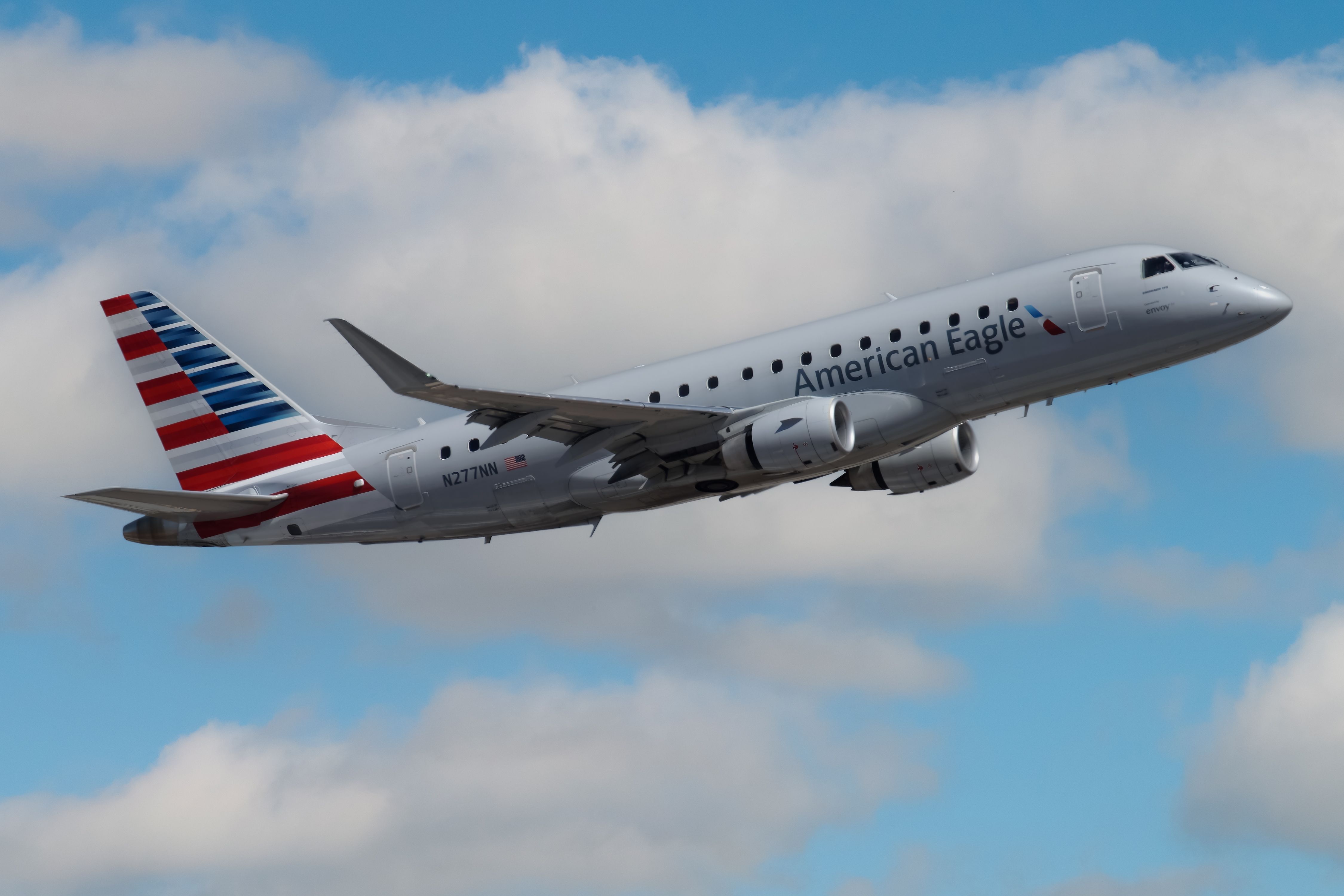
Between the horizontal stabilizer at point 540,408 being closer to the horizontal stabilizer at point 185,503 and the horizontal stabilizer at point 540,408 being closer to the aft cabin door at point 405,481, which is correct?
the aft cabin door at point 405,481

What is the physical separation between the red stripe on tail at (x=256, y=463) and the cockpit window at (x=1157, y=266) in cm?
2663

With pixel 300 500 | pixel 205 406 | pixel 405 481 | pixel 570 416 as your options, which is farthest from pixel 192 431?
pixel 570 416

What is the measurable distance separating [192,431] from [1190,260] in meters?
33.9

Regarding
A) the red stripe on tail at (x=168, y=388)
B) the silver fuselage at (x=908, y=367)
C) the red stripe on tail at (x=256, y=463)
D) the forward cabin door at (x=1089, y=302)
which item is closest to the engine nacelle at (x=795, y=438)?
the silver fuselage at (x=908, y=367)

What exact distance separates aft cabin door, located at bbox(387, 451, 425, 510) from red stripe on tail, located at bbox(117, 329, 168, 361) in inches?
468

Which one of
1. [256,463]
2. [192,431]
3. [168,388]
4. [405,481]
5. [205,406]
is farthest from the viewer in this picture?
[168,388]

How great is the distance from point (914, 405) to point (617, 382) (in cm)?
1007

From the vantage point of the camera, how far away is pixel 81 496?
4350 cm

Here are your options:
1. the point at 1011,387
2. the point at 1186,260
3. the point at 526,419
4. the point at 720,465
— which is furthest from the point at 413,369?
the point at 1186,260

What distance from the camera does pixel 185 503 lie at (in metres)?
47.8

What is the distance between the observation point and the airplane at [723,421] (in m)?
39.5

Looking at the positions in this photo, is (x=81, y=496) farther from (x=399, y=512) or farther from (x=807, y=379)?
(x=807, y=379)

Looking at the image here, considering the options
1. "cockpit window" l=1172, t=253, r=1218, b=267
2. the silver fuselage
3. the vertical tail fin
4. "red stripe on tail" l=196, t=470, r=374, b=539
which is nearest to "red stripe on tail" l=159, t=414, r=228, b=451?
the vertical tail fin

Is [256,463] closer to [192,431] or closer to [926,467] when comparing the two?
[192,431]
